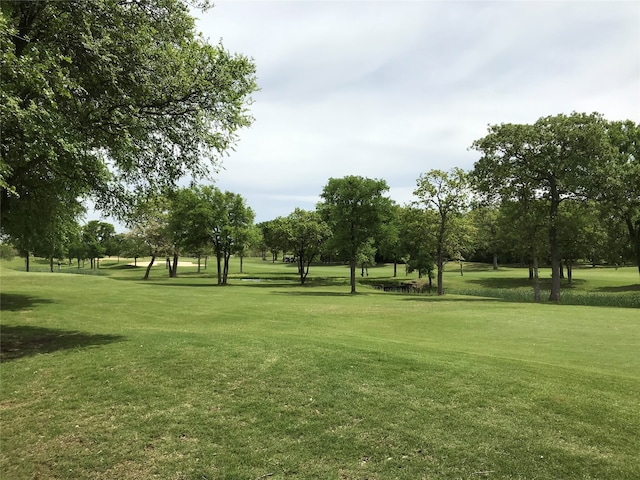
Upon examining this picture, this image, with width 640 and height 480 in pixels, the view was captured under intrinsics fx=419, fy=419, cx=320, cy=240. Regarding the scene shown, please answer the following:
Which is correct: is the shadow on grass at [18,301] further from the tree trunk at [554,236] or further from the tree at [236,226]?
the tree trunk at [554,236]

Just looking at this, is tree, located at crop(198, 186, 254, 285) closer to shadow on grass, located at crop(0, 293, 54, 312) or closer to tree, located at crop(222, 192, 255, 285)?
tree, located at crop(222, 192, 255, 285)

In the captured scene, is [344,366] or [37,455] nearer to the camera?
[37,455]

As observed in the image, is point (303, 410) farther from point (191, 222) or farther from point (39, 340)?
point (191, 222)

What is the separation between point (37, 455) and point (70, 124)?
7363 mm

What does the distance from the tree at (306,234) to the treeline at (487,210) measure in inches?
5.9

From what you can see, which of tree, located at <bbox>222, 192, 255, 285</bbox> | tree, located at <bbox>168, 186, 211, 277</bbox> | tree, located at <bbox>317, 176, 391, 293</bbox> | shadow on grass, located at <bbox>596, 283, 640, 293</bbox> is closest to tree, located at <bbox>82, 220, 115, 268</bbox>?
tree, located at <bbox>168, 186, 211, 277</bbox>

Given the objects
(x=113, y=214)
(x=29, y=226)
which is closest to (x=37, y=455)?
(x=113, y=214)

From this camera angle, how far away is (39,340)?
1280cm

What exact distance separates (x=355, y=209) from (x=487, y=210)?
13.6 metres

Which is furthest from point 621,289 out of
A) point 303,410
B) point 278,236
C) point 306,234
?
point 303,410

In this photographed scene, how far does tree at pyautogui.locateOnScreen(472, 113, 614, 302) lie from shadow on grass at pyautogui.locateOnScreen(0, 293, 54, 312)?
3268cm

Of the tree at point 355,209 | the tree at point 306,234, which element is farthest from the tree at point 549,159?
the tree at point 306,234

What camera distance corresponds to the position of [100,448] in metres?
6.02

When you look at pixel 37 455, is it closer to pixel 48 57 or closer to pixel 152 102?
pixel 48 57
